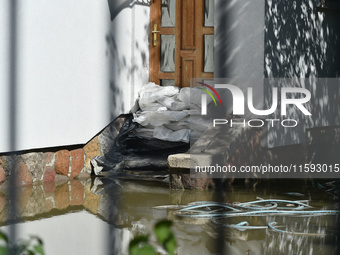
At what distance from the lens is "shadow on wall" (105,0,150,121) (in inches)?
348

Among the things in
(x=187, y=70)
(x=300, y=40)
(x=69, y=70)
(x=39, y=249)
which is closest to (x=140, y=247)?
(x=39, y=249)

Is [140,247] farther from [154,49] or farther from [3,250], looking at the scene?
[154,49]

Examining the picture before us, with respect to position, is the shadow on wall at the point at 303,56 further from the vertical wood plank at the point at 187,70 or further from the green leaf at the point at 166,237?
the green leaf at the point at 166,237

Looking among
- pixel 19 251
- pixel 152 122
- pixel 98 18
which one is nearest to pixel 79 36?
pixel 98 18

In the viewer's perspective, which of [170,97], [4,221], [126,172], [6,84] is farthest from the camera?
[170,97]

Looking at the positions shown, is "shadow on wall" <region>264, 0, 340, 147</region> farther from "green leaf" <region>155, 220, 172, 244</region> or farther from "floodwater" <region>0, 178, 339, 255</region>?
"green leaf" <region>155, 220, 172, 244</region>

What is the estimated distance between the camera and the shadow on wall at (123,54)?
8836mm

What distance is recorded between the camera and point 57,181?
315 inches

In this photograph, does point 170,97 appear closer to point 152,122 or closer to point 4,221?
point 152,122

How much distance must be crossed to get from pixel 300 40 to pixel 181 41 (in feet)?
5.92

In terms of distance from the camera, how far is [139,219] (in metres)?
5.51

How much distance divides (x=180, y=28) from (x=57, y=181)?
3.19 m

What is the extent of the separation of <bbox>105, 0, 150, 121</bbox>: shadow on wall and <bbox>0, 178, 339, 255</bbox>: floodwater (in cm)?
140

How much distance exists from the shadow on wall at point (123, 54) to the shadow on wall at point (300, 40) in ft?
6.40
